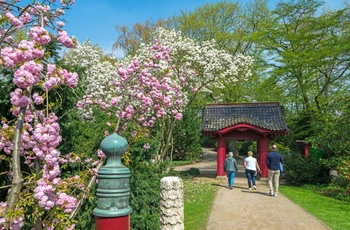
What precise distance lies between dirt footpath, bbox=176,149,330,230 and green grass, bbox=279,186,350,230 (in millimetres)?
320

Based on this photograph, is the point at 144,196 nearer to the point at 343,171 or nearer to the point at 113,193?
the point at 113,193

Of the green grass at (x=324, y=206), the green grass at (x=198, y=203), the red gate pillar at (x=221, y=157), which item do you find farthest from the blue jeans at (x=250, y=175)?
the red gate pillar at (x=221, y=157)

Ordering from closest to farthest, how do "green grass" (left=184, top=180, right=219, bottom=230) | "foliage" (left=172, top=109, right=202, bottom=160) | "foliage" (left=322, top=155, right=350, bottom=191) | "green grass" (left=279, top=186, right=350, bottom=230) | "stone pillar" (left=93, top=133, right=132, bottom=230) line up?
"stone pillar" (left=93, top=133, right=132, bottom=230) < "green grass" (left=184, top=180, right=219, bottom=230) < "green grass" (left=279, top=186, right=350, bottom=230) < "foliage" (left=322, top=155, right=350, bottom=191) < "foliage" (left=172, top=109, right=202, bottom=160)

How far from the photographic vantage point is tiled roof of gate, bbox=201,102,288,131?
53.4 feet

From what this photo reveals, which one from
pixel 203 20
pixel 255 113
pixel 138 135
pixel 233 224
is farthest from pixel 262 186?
pixel 203 20

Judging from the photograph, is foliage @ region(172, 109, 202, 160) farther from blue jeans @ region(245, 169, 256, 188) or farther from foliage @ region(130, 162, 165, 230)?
foliage @ region(130, 162, 165, 230)

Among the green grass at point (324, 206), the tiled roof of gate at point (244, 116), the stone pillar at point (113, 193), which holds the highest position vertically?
the tiled roof of gate at point (244, 116)

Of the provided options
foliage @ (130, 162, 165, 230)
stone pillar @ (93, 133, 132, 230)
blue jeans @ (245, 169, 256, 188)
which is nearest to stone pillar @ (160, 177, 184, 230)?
foliage @ (130, 162, 165, 230)

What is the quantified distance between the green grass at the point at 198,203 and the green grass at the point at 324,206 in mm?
3235

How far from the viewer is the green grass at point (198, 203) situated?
25.3 ft

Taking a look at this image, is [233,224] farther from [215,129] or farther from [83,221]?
[215,129]

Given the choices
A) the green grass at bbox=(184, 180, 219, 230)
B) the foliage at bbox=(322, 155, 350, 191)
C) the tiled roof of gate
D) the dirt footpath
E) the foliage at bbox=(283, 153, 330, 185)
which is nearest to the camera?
the dirt footpath

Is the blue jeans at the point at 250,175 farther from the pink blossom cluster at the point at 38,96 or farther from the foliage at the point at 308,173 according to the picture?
the pink blossom cluster at the point at 38,96

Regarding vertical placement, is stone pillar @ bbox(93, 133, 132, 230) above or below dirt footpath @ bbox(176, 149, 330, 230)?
above
